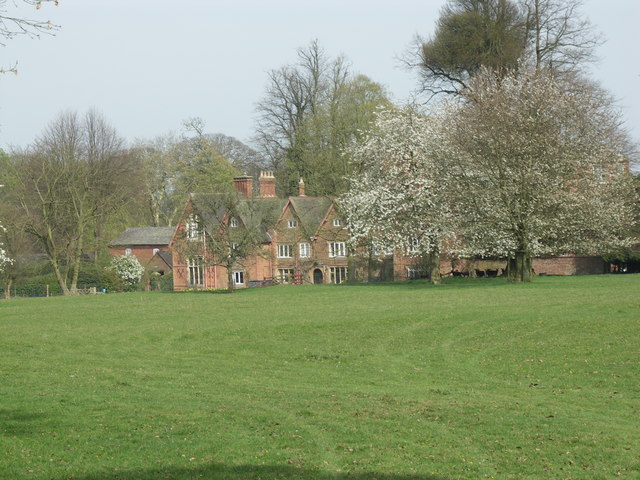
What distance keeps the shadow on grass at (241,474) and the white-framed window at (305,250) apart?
228 feet

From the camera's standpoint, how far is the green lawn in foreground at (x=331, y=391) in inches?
435

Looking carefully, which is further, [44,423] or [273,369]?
[273,369]

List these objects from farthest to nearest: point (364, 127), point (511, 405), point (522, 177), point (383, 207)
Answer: point (364, 127) < point (383, 207) < point (522, 177) < point (511, 405)

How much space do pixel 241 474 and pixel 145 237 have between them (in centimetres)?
8962

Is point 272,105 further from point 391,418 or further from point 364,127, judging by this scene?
point 391,418

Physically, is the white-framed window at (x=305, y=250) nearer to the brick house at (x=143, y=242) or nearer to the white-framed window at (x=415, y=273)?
the white-framed window at (x=415, y=273)

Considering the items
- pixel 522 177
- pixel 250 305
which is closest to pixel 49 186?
pixel 250 305

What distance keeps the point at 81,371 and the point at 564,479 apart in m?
13.6

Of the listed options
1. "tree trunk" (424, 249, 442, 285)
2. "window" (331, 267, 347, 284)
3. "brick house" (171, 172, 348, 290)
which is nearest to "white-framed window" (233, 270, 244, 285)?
"brick house" (171, 172, 348, 290)

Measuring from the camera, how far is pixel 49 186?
6862 centimetres

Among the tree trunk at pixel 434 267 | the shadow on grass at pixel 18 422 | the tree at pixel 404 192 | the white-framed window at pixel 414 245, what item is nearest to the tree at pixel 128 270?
the tree at pixel 404 192

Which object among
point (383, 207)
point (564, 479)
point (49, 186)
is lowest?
point (564, 479)

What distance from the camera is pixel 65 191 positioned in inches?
2783

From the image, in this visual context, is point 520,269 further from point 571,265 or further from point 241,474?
point 241,474
